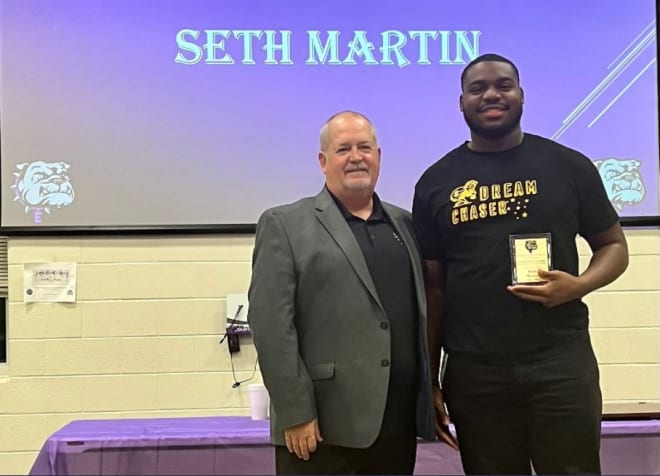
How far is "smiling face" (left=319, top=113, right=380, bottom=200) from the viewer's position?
1.84 meters

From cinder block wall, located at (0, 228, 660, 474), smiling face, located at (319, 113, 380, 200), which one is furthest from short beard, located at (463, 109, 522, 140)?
cinder block wall, located at (0, 228, 660, 474)

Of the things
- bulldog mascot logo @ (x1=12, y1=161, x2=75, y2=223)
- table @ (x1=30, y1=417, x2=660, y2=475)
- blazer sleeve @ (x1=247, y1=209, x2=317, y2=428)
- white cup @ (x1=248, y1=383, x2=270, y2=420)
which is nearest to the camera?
blazer sleeve @ (x1=247, y1=209, x2=317, y2=428)

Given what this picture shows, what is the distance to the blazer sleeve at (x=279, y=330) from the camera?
170 centimetres

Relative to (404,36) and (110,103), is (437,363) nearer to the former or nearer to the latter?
(404,36)

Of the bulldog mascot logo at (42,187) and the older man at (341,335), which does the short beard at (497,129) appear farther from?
the bulldog mascot logo at (42,187)

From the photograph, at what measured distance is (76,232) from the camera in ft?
10.1

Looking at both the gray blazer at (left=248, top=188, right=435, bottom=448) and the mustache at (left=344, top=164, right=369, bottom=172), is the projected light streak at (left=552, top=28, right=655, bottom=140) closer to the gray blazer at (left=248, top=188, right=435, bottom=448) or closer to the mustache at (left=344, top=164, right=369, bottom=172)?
the mustache at (left=344, top=164, right=369, bottom=172)

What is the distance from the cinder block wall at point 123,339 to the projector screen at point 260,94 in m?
0.14

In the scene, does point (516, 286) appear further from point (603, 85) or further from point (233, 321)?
point (603, 85)

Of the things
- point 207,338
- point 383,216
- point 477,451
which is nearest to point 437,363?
point 477,451

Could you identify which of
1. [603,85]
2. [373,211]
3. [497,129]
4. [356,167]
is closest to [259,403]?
[373,211]

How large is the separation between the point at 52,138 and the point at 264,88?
3.23ft

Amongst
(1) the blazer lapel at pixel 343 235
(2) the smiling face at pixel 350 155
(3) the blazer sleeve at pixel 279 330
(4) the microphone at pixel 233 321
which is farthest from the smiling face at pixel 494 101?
(4) the microphone at pixel 233 321

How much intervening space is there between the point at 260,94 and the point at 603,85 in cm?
161
